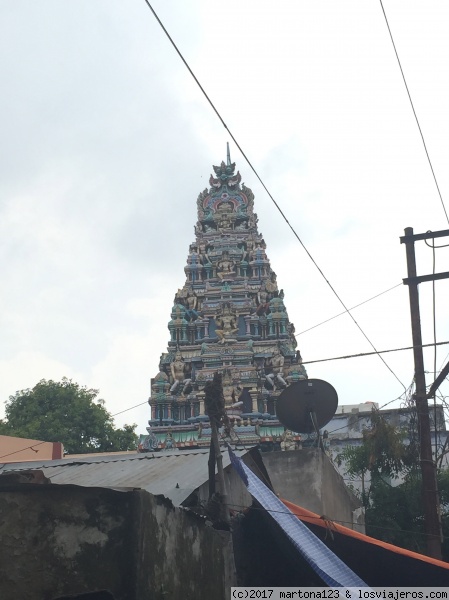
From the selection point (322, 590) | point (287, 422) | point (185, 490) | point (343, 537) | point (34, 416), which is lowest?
point (322, 590)

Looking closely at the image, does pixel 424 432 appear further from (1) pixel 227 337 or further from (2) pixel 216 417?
(1) pixel 227 337

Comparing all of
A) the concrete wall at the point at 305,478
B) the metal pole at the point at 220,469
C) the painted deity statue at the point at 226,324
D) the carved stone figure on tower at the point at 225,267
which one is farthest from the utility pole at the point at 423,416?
the carved stone figure on tower at the point at 225,267

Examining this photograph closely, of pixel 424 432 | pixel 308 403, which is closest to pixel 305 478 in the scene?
pixel 308 403

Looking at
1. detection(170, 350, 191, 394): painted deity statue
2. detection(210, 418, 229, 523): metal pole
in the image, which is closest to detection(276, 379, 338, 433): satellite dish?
detection(210, 418, 229, 523): metal pole

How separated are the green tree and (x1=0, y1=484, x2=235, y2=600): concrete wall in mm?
35757

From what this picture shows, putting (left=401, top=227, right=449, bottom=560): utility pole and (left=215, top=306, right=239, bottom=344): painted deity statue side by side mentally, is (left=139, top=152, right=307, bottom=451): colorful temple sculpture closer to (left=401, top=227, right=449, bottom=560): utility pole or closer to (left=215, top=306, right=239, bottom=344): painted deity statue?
(left=215, top=306, right=239, bottom=344): painted deity statue

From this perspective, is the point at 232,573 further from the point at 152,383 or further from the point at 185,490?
the point at 152,383

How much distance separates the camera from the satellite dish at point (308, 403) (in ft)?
42.9

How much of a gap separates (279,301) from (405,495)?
20322 millimetres

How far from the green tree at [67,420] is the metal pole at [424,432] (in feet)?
109

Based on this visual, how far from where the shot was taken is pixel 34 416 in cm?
4494

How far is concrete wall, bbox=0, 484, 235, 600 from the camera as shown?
23.2 ft

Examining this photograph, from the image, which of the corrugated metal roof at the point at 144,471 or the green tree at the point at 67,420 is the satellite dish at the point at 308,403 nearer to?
the corrugated metal roof at the point at 144,471

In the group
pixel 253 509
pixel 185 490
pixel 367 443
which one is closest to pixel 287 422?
pixel 253 509
